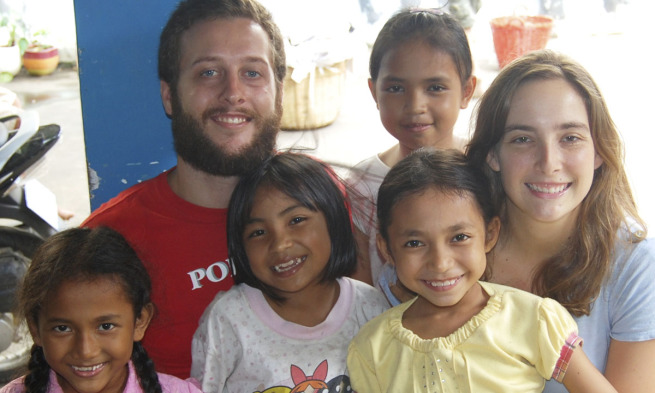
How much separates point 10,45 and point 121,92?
20.4ft

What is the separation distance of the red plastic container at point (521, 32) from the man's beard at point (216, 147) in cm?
500

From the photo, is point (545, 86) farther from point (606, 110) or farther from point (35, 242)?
point (35, 242)

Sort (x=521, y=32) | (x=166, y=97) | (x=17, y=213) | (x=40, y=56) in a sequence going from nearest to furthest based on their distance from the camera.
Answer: (x=166, y=97) < (x=17, y=213) < (x=521, y=32) < (x=40, y=56)

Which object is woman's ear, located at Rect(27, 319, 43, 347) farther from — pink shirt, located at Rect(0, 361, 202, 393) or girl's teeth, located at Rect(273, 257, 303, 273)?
girl's teeth, located at Rect(273, 257, 303, 273)

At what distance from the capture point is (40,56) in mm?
7922

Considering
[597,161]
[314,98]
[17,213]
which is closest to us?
[597,161]

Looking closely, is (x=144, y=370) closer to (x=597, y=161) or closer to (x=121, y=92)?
(x=121, y=92)

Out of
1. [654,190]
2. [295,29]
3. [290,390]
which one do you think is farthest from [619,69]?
[290,390]

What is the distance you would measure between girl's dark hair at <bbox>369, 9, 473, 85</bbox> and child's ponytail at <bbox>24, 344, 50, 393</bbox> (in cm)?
154

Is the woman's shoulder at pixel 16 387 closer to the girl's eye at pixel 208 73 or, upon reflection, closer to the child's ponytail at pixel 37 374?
the child's ponytail at pixel 37 374

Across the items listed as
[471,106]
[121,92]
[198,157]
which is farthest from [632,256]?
[471,106]

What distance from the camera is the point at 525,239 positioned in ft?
6.33

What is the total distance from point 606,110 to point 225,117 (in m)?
1.08

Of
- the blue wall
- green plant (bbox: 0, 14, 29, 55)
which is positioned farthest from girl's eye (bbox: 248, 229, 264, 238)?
green plant (bbox: 0, 14, 29, 55)
